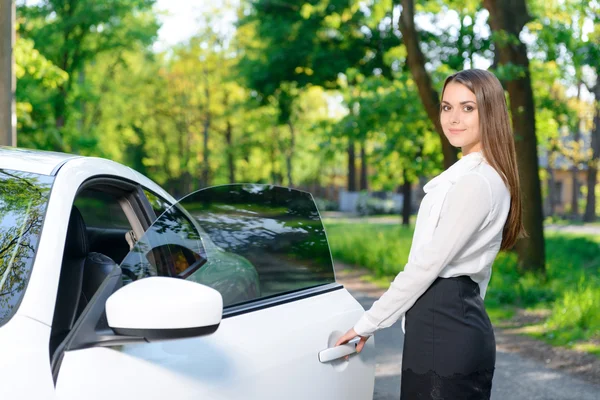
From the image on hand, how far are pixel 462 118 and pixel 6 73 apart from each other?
6446mm

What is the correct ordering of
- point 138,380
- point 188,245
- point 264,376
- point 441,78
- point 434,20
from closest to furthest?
point 138,380, point 264,376, point 188,245, point 441,78, point 434,20

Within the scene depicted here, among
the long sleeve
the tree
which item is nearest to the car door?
the long sleeve

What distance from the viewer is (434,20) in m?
22.6

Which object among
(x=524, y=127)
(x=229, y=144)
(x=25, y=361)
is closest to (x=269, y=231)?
(x=25, y=361)

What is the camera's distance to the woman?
8.27ft

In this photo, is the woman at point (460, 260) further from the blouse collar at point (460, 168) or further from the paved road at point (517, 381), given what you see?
the paved road at point (517, 381)

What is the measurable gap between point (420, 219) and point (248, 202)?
63cm

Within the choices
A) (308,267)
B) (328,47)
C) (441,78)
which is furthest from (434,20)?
(308,267)

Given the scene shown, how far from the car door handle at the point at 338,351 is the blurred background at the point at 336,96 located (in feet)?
19.8

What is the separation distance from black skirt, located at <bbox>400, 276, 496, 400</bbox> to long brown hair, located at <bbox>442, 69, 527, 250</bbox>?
33 cm

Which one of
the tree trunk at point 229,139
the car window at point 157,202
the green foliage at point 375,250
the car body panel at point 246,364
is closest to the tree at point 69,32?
the green foliage at point 375,250

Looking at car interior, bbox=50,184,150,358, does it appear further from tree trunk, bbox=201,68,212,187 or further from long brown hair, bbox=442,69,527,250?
tree trunk, bbox=201,68,212,187

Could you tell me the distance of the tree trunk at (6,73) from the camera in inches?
311

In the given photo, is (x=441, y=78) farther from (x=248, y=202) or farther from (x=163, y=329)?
(x=163, y=329)
